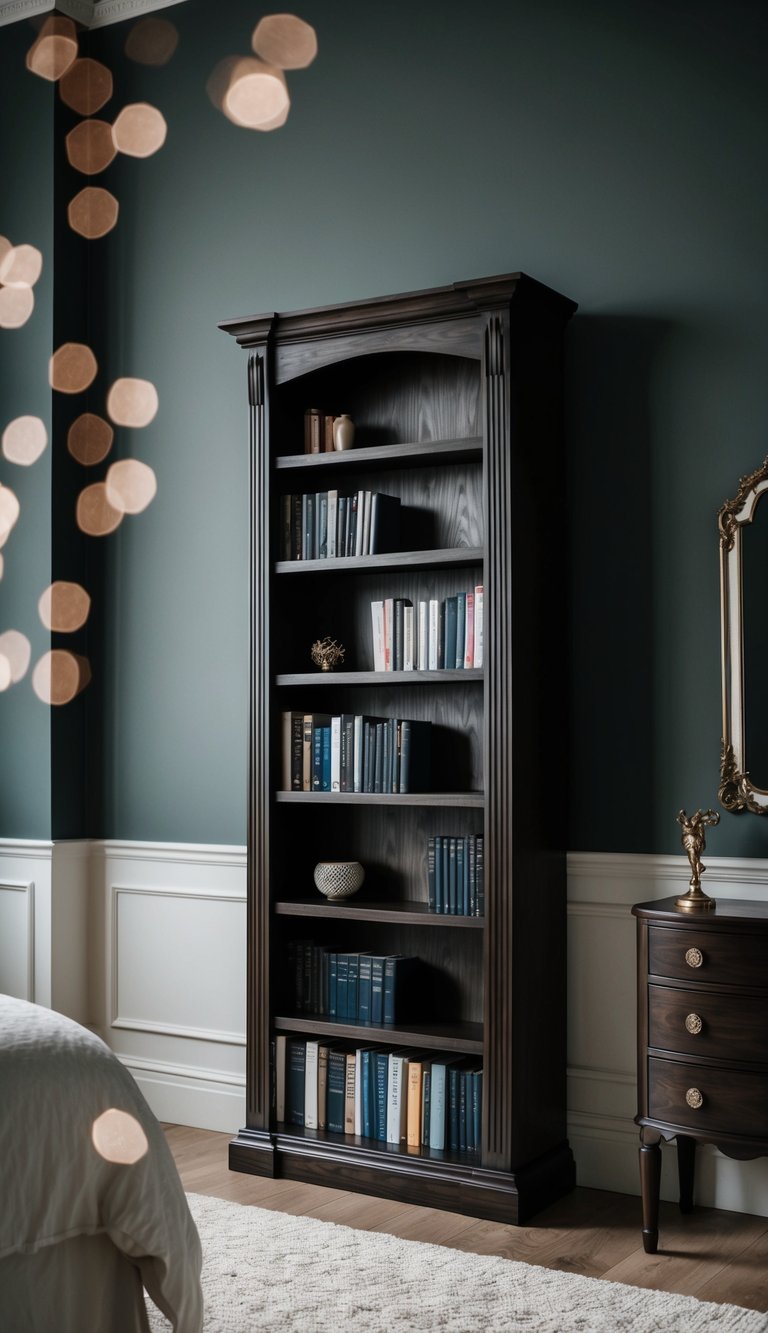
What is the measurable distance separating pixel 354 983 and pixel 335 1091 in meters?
0.30

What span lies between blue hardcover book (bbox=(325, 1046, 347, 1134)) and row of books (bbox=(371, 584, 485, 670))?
3.48ft

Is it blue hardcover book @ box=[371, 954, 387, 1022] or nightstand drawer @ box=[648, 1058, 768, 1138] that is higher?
blue hardcover book @ box=[371, 954, 387, 1022]

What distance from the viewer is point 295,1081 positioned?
12.0 feet

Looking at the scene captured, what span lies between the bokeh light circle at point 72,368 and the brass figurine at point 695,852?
251cm

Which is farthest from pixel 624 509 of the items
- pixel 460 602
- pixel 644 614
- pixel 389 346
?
pixel 389 346

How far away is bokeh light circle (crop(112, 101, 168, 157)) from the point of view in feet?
14.5

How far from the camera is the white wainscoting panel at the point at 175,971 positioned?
13.3 ft

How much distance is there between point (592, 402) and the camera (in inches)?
140

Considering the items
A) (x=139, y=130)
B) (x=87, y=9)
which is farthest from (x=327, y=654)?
(x=87, y=9)

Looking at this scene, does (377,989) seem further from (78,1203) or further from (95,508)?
(95,508)

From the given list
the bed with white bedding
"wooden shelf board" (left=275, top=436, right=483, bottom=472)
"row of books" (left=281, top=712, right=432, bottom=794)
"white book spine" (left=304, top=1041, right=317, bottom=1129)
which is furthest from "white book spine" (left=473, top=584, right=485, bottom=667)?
the bed with white bedding

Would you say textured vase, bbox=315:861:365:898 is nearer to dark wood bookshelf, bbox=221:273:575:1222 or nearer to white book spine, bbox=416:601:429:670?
dark wood bookshelf, bbox=221:273:575:1222

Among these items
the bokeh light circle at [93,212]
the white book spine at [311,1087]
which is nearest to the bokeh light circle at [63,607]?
the bokeh light circle at [93,212]

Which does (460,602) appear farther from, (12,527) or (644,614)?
(12,527)
